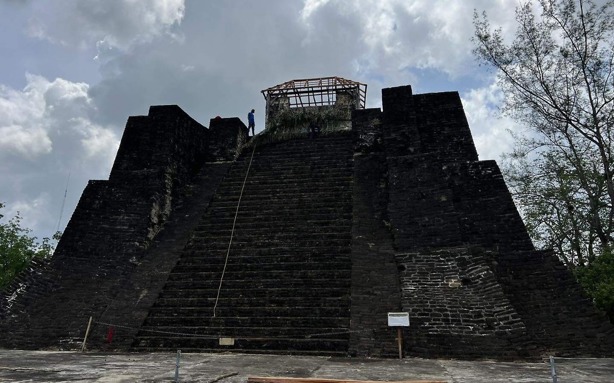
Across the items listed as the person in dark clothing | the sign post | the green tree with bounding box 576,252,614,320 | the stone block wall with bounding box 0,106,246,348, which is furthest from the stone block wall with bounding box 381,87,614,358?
the stone block wall with bounding box 0,106,246,348

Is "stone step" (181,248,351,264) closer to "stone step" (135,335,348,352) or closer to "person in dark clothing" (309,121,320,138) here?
"stone step" (135,335,348,352)

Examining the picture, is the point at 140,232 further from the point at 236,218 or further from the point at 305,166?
the point at 305,166

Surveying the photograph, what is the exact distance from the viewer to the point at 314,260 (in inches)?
300

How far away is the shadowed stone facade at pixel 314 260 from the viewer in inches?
243

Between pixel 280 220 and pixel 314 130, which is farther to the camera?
pixel 314 130

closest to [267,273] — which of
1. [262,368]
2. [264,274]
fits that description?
[264,274]

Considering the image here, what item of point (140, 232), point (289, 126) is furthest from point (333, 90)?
point (140, 232)

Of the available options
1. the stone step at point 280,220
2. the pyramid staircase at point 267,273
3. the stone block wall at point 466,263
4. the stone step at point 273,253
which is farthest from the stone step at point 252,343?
the stone step at point 280,220

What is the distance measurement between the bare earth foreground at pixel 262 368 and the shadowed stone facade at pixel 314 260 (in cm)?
53

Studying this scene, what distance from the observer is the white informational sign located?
18.3 ft

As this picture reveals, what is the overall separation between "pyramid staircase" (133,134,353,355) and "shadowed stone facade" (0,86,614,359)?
3 cm

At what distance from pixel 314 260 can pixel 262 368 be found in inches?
124

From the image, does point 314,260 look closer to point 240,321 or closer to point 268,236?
point 268,236

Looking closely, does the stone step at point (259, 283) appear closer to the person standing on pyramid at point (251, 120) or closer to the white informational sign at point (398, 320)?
the white informational sign at point (398, 320)
